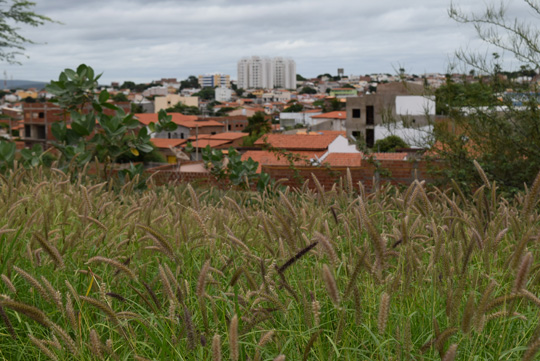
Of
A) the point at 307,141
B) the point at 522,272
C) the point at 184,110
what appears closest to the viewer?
the point at 522,272

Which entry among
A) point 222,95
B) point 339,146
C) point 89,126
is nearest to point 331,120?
point 339,146

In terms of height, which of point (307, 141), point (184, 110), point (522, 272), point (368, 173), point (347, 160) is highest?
point (184, 110)

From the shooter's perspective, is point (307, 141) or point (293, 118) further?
point (293, 118)

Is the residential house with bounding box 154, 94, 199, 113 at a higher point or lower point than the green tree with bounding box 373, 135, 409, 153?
higher

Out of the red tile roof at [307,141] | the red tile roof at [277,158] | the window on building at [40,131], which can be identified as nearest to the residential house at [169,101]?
the window on building at [40,131]

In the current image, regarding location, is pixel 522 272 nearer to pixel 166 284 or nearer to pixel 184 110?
pixel 166 284

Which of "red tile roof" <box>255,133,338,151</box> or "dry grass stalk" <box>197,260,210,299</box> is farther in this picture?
"red tile roof" <box>255,133,338,151</box>

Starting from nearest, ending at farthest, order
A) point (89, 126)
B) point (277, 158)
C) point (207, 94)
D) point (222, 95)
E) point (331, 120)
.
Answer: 1. point (89, 126)
2. point (277, 158)
3. point (331, 120)
4. point (207, 94)
5. point (222, 95)

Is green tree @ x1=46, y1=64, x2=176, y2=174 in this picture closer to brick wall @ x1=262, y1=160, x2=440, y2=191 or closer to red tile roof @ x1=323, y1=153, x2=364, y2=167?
brick wall @ x1=262, y1=160, x2=440, y2=191

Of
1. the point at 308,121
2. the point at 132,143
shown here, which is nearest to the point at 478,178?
the point at 132,143

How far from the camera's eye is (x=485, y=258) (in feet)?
7.78

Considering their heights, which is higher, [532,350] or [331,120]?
[532,350]

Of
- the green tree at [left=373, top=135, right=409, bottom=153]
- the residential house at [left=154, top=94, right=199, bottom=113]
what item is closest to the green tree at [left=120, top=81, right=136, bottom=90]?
the residential house at [left=154, top=94, right=199, bottom=113]

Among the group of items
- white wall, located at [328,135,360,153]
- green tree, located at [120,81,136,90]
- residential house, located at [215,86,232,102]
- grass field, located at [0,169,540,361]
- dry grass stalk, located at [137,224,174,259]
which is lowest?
white wall, located at [328,135,360,153]
